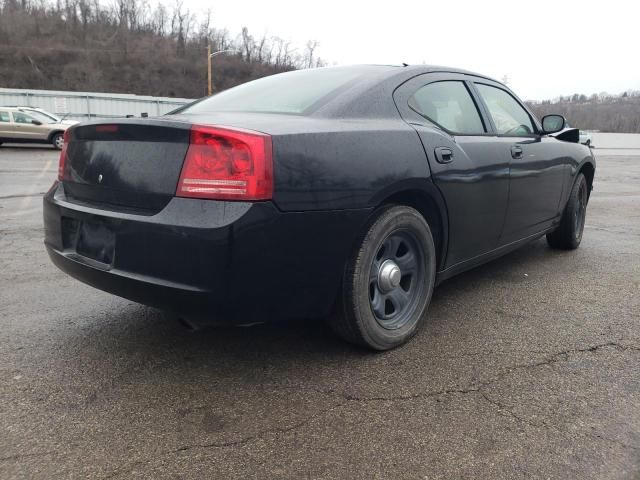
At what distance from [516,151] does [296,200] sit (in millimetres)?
2024

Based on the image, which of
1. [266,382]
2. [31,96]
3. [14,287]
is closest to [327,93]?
[266,382]

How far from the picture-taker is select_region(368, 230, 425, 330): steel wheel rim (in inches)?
105

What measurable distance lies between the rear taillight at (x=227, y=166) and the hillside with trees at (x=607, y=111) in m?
54.5

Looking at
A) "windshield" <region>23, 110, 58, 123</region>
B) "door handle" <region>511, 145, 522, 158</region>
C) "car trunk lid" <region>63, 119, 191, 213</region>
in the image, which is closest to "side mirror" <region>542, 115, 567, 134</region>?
"door handle" <region>511, 145, 522, 158</region>

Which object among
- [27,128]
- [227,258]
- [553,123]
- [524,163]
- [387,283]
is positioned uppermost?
[553,123]

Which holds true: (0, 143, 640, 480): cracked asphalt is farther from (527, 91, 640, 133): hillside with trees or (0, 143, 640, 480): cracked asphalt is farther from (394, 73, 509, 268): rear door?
(527, 91, 640, 133): hillside with trees

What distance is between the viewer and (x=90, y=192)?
246 centimetres

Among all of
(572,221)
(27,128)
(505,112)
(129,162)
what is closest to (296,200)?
(129,162)

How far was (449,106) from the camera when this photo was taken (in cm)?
320

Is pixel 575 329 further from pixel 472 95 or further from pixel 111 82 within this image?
pixel 111 82

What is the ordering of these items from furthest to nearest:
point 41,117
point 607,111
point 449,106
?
point 607,111 → point 41,117 → point 449,106

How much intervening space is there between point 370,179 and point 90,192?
1314mm

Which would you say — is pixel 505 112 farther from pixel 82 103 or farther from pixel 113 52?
pixel 113 52

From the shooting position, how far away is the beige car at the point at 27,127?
699 inches
